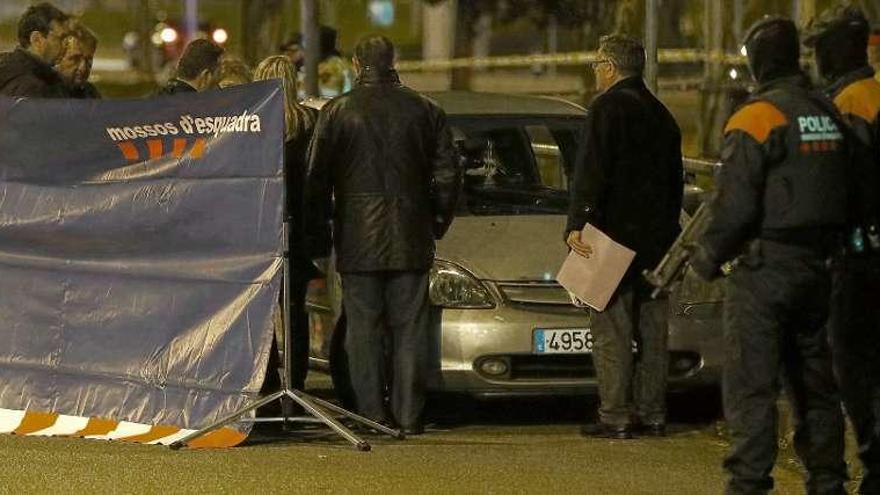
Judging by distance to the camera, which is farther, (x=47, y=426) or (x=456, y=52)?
(x=456, y=52)

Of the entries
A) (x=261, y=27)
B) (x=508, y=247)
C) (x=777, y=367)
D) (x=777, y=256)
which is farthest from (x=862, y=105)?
(x=261, y=27)

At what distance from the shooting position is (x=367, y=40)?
9.94 meters

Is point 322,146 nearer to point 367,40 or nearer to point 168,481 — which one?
point 367,40

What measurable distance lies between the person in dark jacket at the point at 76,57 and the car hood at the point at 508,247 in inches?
84.5

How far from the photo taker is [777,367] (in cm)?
739

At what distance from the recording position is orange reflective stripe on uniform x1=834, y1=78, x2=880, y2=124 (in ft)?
26.4

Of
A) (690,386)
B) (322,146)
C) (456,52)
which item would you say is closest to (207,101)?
(322,146)

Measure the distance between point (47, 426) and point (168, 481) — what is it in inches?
60.5

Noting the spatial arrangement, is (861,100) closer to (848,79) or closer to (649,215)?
(848,79)

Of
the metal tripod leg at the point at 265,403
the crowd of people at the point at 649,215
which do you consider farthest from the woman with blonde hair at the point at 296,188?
the metal tripod leg at the point at 265,403

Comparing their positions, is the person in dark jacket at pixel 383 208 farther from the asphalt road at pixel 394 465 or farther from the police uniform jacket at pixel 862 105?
the police uniform jacket at pixel 862 105

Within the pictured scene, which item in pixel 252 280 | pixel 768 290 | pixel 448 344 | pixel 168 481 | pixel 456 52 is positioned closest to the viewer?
pixel 768 290

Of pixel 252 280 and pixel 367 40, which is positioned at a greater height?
pixel 367 40

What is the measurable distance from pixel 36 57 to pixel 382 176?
7.16 ft
